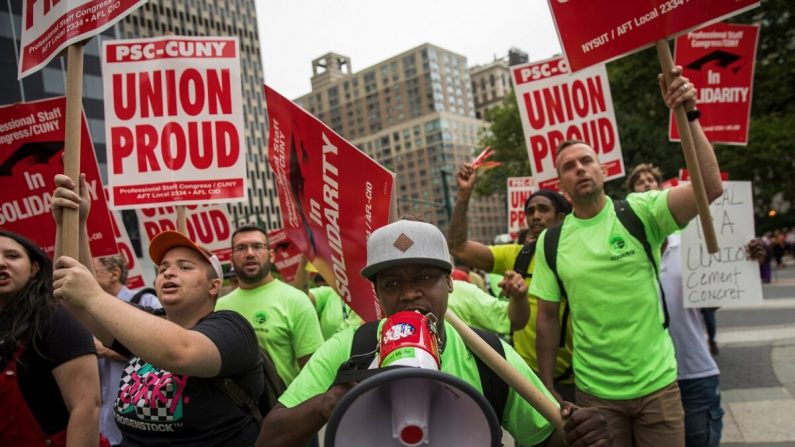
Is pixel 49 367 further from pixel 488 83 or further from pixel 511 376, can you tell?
pixel 488 83

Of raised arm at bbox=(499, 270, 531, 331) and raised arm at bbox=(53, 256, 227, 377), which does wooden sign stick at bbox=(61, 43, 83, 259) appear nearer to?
raised arm at bbox=(53, 256, 227, 377)

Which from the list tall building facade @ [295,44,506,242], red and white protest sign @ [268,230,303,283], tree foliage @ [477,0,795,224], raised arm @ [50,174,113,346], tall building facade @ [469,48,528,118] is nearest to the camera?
raised arm @ [50,174,113,346]

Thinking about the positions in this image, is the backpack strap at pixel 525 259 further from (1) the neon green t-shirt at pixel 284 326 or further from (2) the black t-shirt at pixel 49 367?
(2) the black t-shirt at pixel 49 367

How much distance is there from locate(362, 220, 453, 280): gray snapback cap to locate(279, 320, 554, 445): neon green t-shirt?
10.5 inches

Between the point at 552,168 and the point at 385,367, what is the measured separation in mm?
4831

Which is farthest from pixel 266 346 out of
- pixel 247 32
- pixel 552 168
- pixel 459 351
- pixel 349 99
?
pixel 349 99

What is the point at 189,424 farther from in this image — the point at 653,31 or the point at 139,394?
the point at 653,31

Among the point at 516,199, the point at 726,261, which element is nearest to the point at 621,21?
the point at 726,261

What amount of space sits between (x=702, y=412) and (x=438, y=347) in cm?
251

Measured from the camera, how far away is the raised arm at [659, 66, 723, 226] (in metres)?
2.44

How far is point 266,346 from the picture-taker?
395cm

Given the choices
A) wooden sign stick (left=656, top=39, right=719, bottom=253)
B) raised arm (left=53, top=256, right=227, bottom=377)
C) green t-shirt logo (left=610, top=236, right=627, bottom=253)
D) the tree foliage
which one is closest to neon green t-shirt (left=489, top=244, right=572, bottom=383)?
green t-shirt logo (left=610, top=236, right=627, bottom=253)

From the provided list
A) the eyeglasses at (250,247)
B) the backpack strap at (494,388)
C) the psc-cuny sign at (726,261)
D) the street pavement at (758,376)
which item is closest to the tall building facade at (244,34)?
the street pavement at (758,376)

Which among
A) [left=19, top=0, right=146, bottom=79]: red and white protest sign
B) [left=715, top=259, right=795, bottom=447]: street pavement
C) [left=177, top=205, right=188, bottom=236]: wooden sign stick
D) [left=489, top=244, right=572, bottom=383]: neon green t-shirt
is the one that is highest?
[left=19, top=0, right=146, bottom=79]: red and white protest sign
